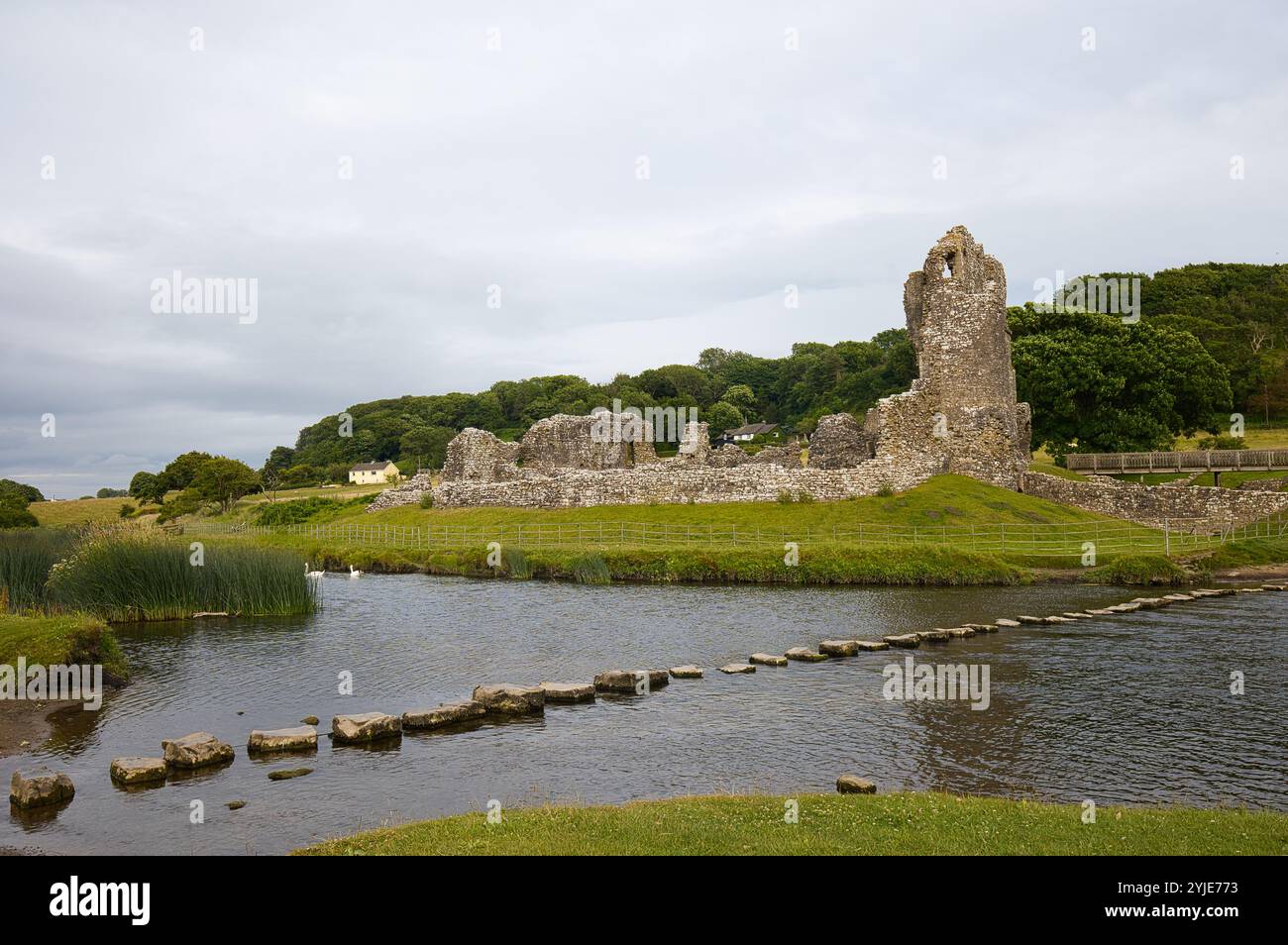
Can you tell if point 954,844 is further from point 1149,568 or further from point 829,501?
point 829,501

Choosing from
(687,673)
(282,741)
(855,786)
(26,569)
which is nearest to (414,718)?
(282,741)

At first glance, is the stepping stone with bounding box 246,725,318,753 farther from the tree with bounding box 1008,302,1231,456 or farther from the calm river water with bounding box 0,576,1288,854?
the tree with bounding box 1008,302,1231,456

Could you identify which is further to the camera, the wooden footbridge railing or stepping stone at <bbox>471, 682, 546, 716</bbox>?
the wooden footbridge railing

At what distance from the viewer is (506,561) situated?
36094 mm

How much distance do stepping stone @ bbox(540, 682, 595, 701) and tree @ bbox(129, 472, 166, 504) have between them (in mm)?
74524

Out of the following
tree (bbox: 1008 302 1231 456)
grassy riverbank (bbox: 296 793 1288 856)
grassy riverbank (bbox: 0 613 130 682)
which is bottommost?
grassy riverbank (bbox: 296 793 1288 856)

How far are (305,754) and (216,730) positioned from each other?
237 cm

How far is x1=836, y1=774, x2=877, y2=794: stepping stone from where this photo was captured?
1061 cm

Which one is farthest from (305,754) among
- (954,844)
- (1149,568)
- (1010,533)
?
(1010,533)

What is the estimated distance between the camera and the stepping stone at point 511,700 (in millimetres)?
15242

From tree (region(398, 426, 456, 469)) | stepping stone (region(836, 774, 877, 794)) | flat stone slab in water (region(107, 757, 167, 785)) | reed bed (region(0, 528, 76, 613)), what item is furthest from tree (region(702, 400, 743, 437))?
stepping stone (region(836, 774, 877, 794))

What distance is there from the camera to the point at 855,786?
1062 centimetres

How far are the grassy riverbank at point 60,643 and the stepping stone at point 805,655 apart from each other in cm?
1377

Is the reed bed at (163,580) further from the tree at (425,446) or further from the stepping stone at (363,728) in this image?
the tree at (425,446)
